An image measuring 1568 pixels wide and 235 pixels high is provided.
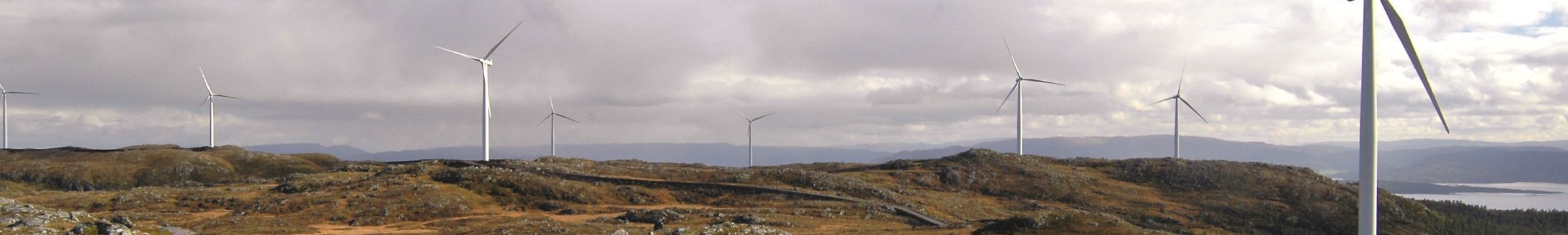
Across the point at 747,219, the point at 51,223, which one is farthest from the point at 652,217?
the point at 51,223

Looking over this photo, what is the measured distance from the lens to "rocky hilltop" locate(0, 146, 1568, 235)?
68812 mm

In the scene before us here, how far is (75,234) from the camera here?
158ft

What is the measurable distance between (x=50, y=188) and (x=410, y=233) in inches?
3543

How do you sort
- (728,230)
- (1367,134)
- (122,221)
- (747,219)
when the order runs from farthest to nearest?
(747,219), (728,230), (122,221), (1367,134)

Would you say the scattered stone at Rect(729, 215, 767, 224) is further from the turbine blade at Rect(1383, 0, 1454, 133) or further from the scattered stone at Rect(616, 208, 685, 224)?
the turbine blade at Rect(1383, 0, 1454, 133)

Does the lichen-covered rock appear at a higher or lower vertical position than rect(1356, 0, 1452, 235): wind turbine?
lower

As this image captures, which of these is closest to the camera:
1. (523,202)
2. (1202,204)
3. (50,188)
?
(523,202)

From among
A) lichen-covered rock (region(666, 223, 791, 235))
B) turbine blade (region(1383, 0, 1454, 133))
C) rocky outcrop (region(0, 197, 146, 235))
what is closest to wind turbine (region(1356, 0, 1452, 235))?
turbine blade (region(1383, 0, 1454, 133))

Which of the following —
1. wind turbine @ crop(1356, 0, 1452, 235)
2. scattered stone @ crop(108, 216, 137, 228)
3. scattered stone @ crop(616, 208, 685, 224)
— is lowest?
scattered stone @ crop(616, 208, 685, 224)

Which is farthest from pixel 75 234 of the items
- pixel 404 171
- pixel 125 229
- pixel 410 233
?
pixel 404 171

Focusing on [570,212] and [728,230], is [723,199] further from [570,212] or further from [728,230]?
[728,230]

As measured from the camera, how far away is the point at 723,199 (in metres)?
92.8

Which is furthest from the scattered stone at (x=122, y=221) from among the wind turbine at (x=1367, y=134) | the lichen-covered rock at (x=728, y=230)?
the wind turbine at (x=1367, y=134)

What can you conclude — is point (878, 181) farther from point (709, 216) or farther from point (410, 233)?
point (410, 233)
